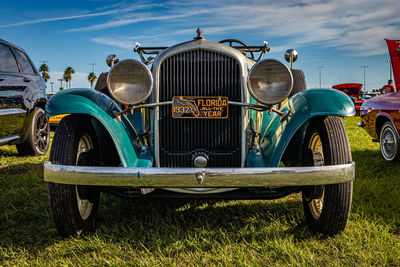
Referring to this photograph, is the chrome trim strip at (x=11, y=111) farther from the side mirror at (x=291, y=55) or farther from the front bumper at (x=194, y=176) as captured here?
the side mirror at (x=291, y=55)

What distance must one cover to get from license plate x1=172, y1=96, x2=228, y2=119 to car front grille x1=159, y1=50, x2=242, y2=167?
0.04 metres

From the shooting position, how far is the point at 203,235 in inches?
95.3

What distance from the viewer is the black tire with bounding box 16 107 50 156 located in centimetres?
551

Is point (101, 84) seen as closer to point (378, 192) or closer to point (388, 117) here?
point (378, 192)

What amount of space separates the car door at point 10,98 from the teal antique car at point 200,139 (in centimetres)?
269

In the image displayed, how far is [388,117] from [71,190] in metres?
4.79

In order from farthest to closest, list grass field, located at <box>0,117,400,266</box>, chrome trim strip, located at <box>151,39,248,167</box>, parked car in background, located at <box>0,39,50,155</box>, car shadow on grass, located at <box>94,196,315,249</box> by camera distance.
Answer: parked car in background, located at <box>0,39,50,155</box>
chrome trim strip, located at <box>151,39,248,167</box>
car shadow on grass, located at <box>94,196,315,249</box>
grass field, located at <box>0,117,400,266</box>

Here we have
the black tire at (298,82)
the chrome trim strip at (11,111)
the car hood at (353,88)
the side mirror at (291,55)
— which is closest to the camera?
the side mirror at (291,55)

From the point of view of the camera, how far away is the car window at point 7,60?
480 centimetres

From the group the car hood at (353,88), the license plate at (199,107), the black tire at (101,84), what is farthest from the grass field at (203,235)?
the car hood at (353,88)

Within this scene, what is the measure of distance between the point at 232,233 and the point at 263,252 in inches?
13.8

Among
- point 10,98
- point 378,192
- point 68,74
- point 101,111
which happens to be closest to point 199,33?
point 101,111

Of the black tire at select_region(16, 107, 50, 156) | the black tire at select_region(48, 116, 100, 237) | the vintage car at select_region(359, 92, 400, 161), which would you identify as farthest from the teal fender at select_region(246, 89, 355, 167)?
the black tire at select_region(16, 107, 50, 156)

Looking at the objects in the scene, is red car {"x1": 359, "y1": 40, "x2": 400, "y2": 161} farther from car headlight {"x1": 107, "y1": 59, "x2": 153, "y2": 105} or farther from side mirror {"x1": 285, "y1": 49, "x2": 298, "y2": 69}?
car headlight {"x1": 107, "y1": 59, "x2": 153, "y2": 105}
